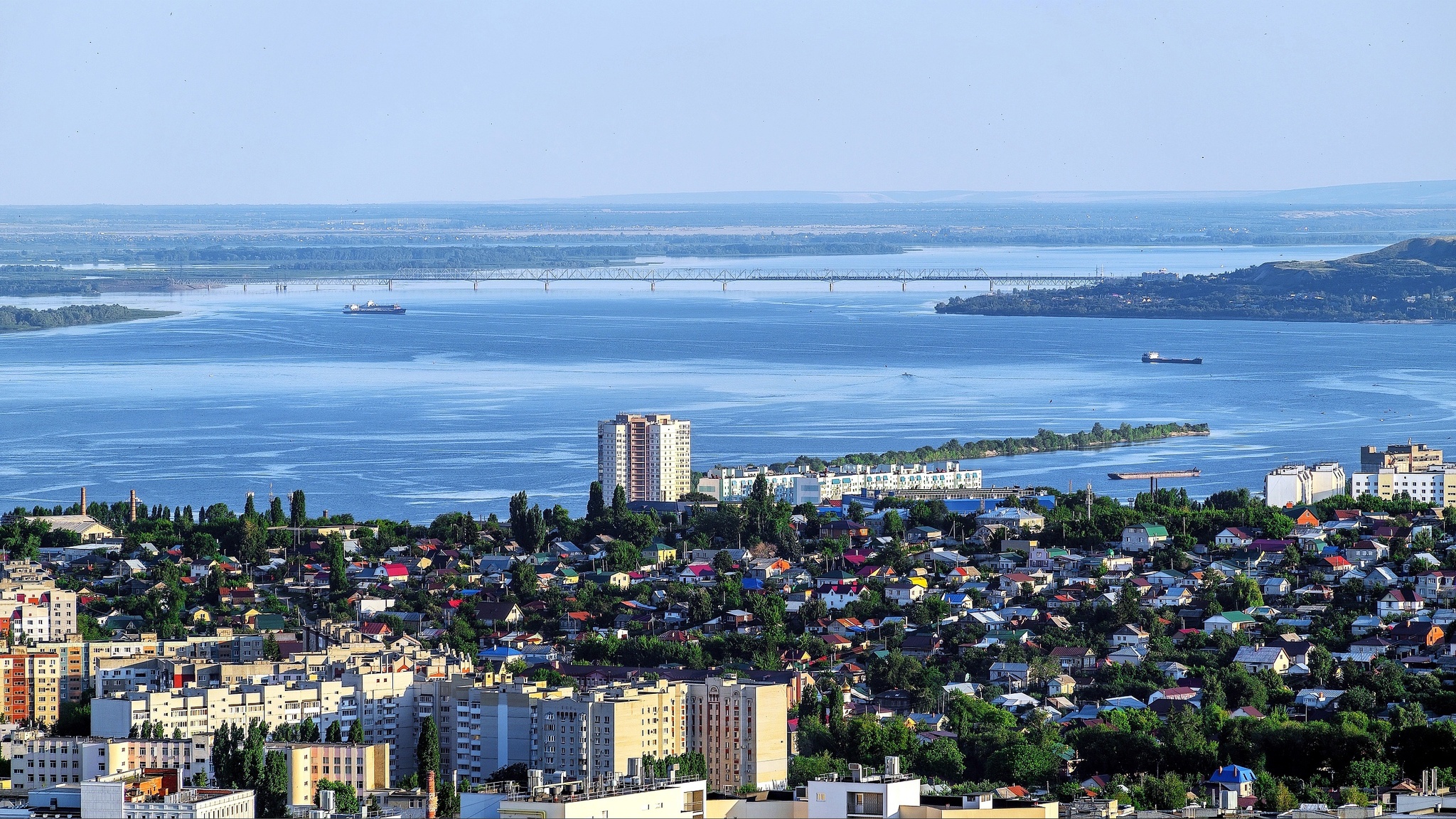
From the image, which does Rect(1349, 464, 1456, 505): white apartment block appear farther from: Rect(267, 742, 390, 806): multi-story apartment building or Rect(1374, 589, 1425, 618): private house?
Rect(267, 742, 390, 806): multi-story apartment building

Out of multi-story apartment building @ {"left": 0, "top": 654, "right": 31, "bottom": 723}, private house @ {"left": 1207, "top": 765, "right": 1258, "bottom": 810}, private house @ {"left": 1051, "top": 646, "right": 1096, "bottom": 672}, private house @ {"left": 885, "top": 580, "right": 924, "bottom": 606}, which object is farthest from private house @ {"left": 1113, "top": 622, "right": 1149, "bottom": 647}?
multi-story apartment building @ {"left": 0, "top": 654, "right": 31, "bottom": 723}

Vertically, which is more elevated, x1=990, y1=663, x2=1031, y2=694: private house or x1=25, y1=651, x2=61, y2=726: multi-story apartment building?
x1=25, y1=651, x2=61, y2=726: multi-story apartment building

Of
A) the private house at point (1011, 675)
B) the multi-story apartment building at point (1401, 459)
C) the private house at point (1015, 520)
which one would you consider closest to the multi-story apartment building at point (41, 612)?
the private house at point (1011, 675)

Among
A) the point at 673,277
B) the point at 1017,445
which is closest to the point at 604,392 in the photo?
the point at 1017,445

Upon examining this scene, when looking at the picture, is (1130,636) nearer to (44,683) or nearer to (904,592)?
(904,592)


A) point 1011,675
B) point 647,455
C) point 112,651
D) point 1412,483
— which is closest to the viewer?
point 112,651

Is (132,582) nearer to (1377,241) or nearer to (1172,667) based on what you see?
(1172,667)

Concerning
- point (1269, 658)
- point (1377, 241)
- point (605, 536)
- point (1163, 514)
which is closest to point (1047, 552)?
point (1163, 514)
